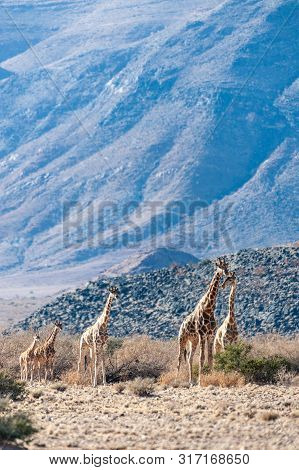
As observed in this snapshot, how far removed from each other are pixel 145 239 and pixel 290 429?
→ 120m

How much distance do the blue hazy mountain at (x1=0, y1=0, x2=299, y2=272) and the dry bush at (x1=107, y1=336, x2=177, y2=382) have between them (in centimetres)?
8976

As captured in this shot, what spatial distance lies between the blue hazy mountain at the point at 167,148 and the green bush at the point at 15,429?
105580 millimetres

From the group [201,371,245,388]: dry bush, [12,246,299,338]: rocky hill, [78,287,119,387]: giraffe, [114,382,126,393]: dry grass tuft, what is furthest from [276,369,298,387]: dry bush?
[12,246,299,338]: rocky hill

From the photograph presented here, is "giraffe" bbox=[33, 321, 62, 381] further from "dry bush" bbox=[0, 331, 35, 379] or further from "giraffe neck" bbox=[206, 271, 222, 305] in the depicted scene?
"giraffe neck" bbox=[206, 271, 222, 305]

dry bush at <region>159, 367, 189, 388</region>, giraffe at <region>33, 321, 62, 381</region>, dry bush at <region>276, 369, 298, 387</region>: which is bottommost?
dry bush at <region>276, 369, 298, 387</region>

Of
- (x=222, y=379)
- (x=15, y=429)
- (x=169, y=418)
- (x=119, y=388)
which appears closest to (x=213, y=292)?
(x=222, y=379)

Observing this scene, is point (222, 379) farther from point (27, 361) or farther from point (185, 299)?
point (185, 299)

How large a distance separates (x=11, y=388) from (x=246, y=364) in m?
5.10

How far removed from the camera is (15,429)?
19.8 m

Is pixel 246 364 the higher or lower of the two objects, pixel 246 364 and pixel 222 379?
the higher

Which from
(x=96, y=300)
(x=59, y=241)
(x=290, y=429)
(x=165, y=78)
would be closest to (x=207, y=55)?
(x=165, y=78)

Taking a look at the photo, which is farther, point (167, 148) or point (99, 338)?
point (167, 148)

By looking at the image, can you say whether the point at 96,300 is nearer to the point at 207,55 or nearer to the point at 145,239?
the point at 145,239

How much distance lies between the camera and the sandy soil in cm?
2019
